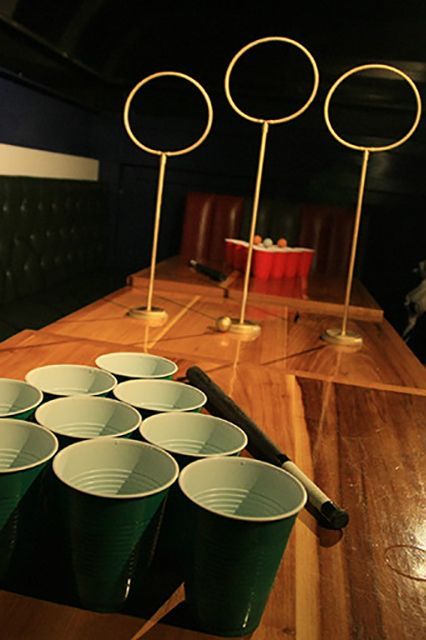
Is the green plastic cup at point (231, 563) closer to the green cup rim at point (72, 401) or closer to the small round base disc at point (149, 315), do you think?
the green cup rim at point (72, 401)

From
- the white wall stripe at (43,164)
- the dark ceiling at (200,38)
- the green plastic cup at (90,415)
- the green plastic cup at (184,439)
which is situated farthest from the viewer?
the dark ceiling at (200,38)

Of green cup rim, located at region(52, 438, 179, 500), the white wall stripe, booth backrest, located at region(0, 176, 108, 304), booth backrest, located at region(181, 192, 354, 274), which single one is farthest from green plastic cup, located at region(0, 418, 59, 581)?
booth backrest, located at region(181, 192, 354, 274)

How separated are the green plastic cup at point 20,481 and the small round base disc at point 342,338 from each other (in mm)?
1192

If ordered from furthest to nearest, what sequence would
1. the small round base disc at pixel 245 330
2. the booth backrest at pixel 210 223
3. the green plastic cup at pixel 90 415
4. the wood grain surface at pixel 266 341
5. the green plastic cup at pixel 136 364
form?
the booth backrest at pixel 210 223 < the small round base disc at pixel 245 330 < the wood grain surface at pixel 266 341 < the green plastic cup at pixel 136 364 < the green plastic cup at pixel 90 415

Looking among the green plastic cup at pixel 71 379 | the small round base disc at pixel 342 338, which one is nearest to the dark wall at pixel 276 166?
the small round base disc at pixel 342 338

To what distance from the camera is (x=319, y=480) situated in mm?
902

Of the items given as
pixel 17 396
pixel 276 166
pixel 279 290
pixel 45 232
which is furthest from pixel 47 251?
pixel 17 396

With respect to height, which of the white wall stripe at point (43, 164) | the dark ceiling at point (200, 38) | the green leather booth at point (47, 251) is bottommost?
the green leather booth at point (47, 251)

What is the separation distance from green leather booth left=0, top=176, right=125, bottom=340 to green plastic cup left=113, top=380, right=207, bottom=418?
6.35 feet

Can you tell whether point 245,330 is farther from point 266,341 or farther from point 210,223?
point 210,223

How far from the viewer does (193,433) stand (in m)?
0.79

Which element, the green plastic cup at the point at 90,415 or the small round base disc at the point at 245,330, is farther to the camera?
the small round base disc at the point at 245,330

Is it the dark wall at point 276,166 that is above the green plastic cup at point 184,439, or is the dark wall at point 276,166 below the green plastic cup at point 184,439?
above

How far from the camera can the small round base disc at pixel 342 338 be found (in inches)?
69.3
